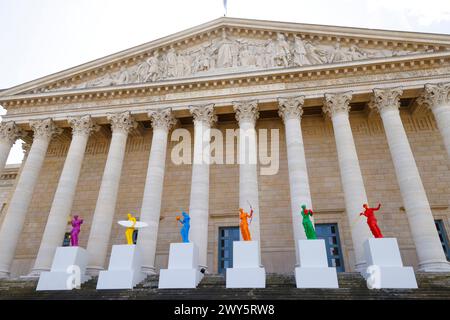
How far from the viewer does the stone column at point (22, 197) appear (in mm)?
15500

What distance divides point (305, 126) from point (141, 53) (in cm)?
1101

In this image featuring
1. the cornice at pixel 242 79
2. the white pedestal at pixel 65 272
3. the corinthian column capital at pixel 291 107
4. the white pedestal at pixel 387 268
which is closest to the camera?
the white pedestal at pixel 387 268

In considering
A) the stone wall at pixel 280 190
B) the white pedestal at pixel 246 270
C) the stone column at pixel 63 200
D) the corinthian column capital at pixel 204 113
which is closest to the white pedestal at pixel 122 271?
the white pedestal at pixel 246 270

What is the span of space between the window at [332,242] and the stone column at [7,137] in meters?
17.7

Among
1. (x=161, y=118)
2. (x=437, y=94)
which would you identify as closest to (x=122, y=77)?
(x=161, y=118)

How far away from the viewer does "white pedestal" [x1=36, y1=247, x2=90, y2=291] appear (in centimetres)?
1191

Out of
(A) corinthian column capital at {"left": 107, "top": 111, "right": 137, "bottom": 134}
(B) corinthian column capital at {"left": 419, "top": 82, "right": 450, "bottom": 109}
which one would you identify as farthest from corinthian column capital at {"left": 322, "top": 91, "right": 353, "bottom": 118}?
(A) corinthian column capital at {"left": 107, "top": 111, "right": 137, "bottom": 134}

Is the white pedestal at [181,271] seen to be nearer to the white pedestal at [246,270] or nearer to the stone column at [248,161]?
the white pedestal at [246,270]

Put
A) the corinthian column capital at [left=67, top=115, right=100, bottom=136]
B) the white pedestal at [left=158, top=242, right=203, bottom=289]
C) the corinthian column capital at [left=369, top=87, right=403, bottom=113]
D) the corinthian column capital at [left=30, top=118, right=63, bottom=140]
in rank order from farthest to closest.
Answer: the corinthian column capital at [left=30, top=118, right=63, bottom=140], the corinthian column capital at [left=67, top=115, right=100, bottom=136], the corinthian column capital at [left=369, top=87, right=403, bottom=113], the white pedestal at [left=158, top=242, right=203, bottom=289]

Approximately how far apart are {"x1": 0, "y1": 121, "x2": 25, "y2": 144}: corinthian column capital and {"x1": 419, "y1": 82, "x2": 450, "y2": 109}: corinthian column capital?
73.4 ft

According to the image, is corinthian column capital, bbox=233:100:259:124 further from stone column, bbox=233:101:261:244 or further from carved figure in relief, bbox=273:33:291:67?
carved figure in relief, bbox=273:33:291:67

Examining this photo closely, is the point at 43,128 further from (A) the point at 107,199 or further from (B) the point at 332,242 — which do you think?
(B) the point at 332,242

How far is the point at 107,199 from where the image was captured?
16.0 m

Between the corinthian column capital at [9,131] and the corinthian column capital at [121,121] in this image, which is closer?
the corinthian column capital at [121,121]
